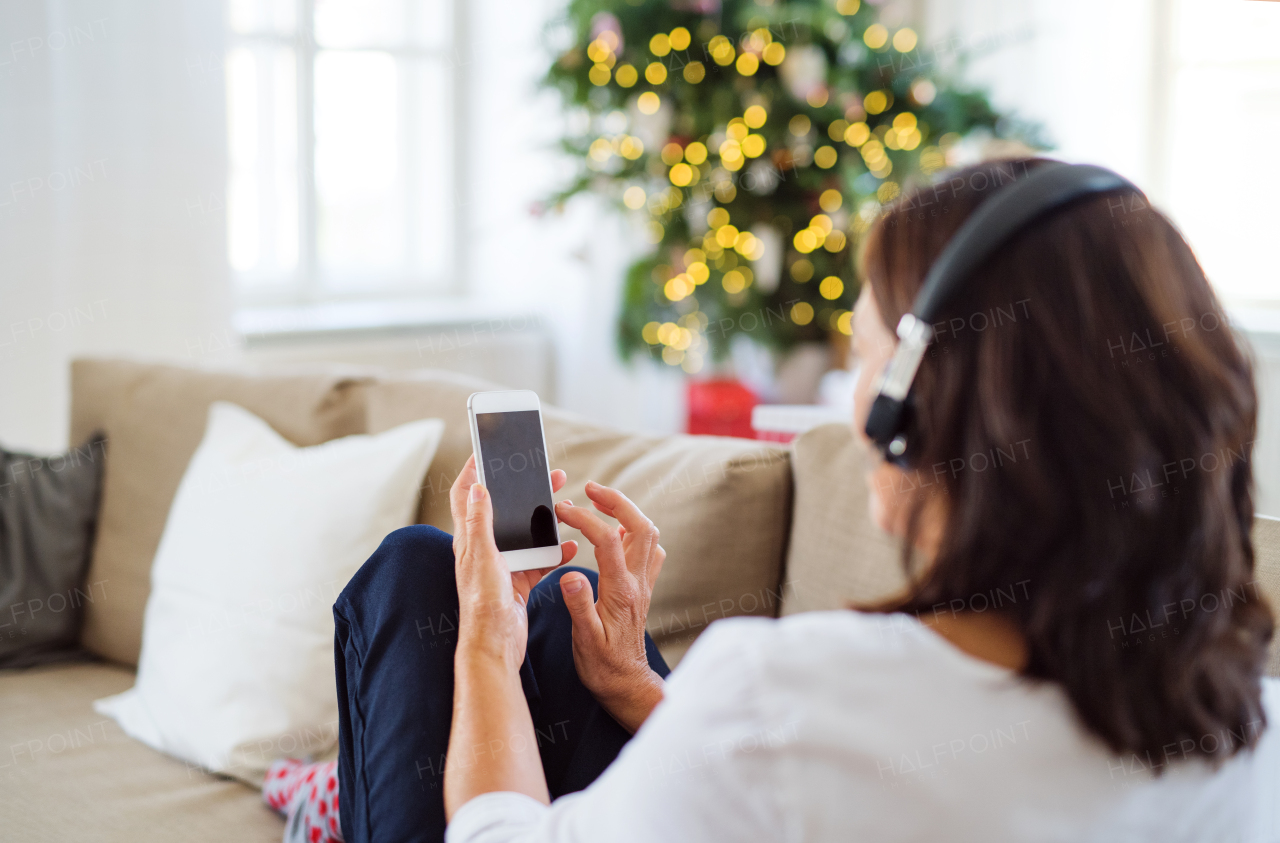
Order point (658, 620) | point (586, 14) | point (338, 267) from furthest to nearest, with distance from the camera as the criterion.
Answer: point (338, 267)
point (586, 14)
point (658, 620)

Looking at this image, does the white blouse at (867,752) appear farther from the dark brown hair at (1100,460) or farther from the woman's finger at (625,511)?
the woman's finger at (625,511)

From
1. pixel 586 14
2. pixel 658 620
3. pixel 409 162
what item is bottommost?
pixel 658 620

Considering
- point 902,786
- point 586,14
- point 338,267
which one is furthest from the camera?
point 338,267

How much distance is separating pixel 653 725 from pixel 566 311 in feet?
10.1

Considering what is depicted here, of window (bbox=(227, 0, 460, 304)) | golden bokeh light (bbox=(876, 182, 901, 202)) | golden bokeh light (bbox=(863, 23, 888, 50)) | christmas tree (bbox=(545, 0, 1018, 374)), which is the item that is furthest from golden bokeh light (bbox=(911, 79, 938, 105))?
window (bbox=(227, 0, 460, 304))

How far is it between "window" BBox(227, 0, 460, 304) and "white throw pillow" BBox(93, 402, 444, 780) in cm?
191

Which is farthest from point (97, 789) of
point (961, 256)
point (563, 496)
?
point (961, 256)

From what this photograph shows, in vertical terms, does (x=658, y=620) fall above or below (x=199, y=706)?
above

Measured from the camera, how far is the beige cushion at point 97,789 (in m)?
1.18

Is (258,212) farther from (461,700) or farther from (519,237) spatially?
(461,700)

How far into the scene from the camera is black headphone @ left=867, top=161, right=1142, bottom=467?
22.8 inches

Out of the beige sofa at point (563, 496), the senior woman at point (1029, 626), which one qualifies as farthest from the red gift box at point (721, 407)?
the senior woman at point (1029, 626)

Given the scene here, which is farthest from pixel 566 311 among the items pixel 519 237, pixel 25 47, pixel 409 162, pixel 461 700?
pixel 461 700

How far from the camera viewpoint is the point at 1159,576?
58cm
